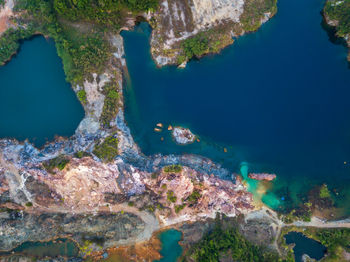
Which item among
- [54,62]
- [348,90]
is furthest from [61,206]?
[348,90]

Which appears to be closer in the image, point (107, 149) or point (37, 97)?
point (107, 149)

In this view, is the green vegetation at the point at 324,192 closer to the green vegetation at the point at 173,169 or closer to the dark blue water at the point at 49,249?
the green vegetation at the point at 173,169

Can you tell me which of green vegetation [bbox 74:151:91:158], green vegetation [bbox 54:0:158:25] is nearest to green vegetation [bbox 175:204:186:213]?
green vegetation [bbox 74:151:91:158]

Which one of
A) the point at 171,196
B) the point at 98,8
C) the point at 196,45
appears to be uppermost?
the point at 98,8

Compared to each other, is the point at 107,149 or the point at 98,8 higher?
→ the point at 98,8

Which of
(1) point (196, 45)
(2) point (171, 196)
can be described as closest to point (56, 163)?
(2) point (171, 196)

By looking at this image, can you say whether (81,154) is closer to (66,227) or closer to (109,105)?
(109,105)

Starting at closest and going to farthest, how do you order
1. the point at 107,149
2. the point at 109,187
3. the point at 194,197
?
the point at 107,149
the point at 109,187
the point at 194,197
